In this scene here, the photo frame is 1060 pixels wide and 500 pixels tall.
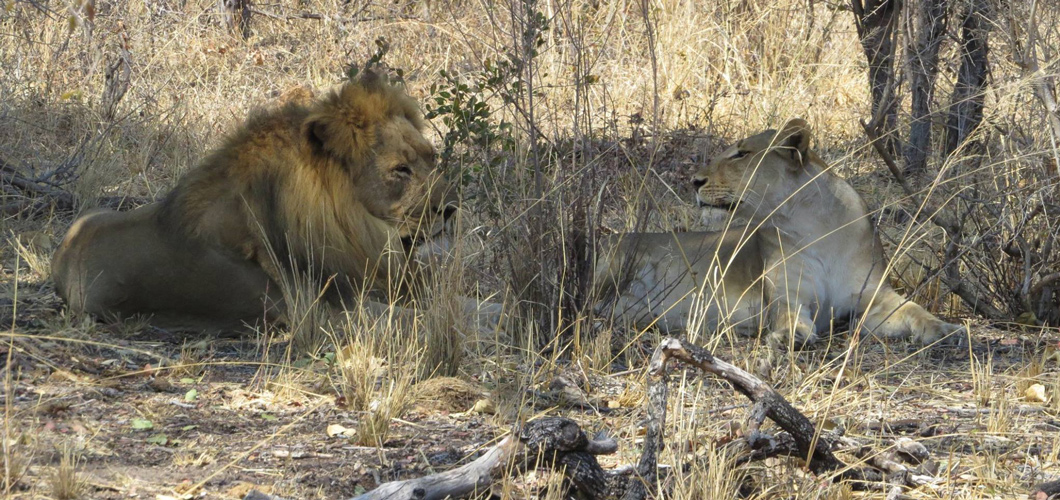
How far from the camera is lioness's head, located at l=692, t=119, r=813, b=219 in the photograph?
16.4 feet

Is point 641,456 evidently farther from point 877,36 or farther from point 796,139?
point 877,36

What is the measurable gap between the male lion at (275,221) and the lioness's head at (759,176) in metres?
1.22

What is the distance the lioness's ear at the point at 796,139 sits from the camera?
16.2ft

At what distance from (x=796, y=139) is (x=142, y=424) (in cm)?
297

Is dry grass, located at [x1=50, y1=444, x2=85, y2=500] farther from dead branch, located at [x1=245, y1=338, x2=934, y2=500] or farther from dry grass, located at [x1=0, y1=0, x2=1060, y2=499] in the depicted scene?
dead branch, located at [x1=245, y1=338, x2=934, y2=500]

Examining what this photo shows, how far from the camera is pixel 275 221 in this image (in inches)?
173

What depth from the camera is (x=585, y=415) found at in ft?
11.6

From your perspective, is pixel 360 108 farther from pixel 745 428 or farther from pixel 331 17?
pixel 331 17

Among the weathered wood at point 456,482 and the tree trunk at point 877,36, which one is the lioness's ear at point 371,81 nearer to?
the weathered wood at point 456,482

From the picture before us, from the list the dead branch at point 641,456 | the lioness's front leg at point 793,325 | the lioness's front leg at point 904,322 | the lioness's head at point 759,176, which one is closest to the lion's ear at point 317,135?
the lioness's head at point 759,176

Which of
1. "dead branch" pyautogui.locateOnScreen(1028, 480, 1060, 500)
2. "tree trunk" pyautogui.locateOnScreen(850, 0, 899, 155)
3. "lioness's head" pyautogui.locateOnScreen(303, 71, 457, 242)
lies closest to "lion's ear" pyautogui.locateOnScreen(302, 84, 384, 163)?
"lioness's head" pyautogui.locateOnScreen(303, 71, 457, 242)

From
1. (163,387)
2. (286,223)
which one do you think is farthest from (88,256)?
(163,387)

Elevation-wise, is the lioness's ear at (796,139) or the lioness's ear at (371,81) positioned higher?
the lioness's ear at (371,81)

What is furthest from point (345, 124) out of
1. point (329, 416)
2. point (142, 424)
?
point (142, 424)
